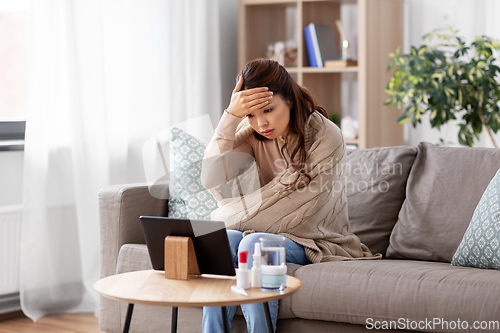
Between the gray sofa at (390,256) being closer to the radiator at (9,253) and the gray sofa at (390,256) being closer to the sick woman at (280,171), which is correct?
the sick woman at (280,171)

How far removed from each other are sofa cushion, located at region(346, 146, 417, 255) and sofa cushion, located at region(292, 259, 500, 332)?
340 mm

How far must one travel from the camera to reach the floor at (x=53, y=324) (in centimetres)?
252

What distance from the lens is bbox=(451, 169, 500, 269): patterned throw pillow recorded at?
1847 mm

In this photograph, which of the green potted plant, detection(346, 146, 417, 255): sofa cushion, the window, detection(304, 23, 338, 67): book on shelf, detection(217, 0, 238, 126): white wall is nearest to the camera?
detection(346, 146, 417, 255): sofa cushion

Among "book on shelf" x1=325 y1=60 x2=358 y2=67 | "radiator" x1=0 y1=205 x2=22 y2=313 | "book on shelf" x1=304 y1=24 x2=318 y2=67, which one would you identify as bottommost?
"radiator" x1=0 y1=205 x2=22 y2=313

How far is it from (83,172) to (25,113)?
400 mm

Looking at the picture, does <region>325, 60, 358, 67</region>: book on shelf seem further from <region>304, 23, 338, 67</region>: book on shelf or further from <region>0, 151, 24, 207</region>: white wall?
<region>0, 151, 24, 207</region>: white wall

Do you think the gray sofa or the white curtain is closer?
the gray sofa

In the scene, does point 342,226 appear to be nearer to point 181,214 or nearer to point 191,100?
point 181,214

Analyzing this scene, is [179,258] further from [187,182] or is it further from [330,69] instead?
[330,69]

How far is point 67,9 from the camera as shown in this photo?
2740 mm

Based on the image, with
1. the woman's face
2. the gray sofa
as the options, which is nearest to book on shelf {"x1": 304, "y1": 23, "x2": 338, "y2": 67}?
the gray sofa

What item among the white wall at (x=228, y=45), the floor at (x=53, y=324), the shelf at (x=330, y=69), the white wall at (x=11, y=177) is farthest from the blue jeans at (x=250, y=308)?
the white wall at (x=228, y=45)

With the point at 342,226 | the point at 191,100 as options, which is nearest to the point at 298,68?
the point at 191,100
